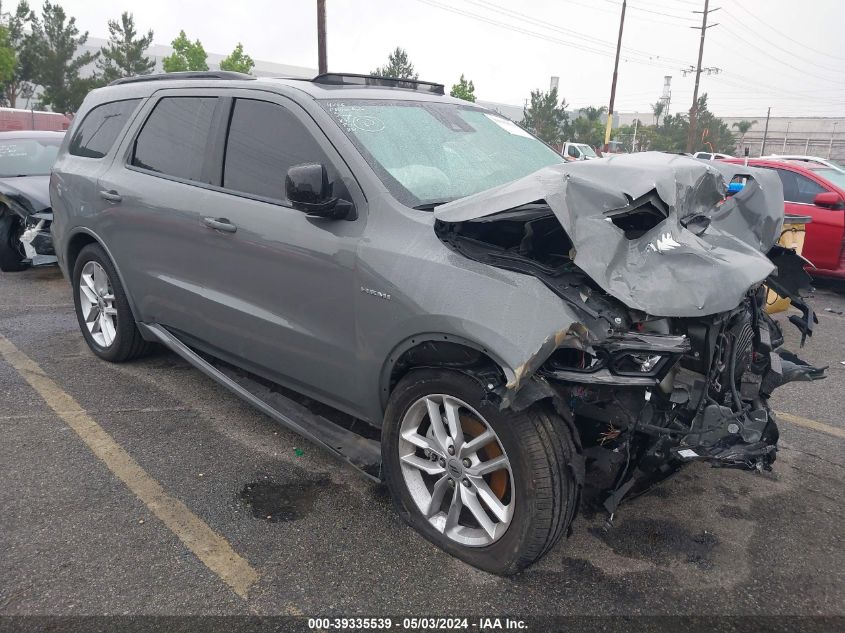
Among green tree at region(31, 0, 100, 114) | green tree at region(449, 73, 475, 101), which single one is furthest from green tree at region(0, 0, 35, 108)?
green tree at region(449, 73, 475, 101)

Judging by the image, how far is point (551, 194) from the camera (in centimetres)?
245

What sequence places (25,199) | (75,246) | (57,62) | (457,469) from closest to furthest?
(457,469)
(75,246)
(25,199)
(57,62)

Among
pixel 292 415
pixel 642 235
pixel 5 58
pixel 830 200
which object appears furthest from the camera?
pixel 5 58

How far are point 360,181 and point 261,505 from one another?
1.58m

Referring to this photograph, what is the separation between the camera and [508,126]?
4.06m

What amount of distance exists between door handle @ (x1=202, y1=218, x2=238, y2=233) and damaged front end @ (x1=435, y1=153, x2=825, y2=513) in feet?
4.22

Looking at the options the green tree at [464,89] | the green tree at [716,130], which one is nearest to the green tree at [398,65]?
the green tree at [464,89]

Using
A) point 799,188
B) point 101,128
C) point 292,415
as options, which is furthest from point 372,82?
point 799,188

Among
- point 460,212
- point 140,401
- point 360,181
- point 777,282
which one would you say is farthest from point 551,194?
point 140,401

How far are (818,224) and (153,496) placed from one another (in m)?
7.89

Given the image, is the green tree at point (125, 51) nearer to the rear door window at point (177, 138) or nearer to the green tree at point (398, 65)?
the green tree at point (398, 65)

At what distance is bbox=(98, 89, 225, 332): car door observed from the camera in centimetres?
377

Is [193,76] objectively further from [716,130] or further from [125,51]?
[716,130]

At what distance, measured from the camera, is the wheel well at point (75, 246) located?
15.7ft
